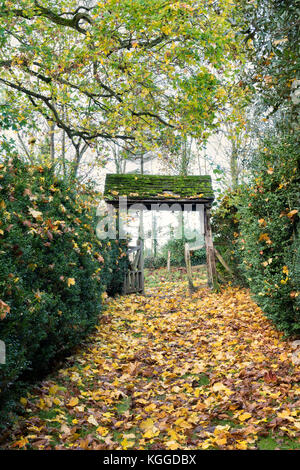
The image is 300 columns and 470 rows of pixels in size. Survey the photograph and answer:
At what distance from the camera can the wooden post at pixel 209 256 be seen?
12.9 metres

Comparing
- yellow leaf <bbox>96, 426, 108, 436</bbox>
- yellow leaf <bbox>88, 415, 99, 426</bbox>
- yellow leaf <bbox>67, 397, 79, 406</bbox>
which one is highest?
yellow leaf <bbox>67, 397, 79, 406</bbox>

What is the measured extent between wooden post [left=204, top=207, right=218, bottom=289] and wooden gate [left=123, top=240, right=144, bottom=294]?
2336 mm

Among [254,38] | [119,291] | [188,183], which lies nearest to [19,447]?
[254,38]

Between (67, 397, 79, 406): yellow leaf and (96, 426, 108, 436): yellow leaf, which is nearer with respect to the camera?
(96, 426, 108, 436): yellow leaf

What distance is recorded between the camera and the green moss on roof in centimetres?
1357

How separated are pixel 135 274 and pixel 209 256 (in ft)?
9.18

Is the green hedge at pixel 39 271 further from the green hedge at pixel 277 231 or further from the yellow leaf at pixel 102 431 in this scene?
the green hedge at pixel 277 231

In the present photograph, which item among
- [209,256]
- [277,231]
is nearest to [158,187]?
[209,256]

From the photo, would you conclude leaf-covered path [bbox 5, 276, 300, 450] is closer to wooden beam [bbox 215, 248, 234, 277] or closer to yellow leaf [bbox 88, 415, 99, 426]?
yellow leaf [bbox 88, 415, 99, 426]

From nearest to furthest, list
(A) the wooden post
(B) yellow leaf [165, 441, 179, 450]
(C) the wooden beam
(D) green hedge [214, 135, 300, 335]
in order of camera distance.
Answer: (B) yellow leaf [165, 441, 179, 450]
(D) green hedge [214, 135, 300, 335]
(C) the wooden beam
(A) the wooden post

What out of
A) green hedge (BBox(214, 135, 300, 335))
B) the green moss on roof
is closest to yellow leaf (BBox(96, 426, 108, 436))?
green hedge (BBox(214, 135, 300, 335))

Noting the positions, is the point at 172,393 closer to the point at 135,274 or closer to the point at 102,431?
the point at 102,431

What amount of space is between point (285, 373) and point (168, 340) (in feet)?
9.64

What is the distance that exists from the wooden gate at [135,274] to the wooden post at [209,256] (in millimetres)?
2336
